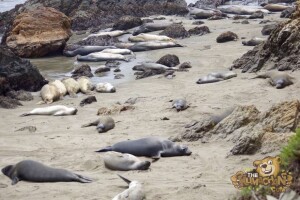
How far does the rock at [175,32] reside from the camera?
18.0 m

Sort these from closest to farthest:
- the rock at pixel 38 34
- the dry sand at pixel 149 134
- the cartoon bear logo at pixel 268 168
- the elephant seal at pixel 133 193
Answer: the cartoon bear logo at pixel 268 168, the elephant seal at pixel 133 193, the dry sand at pixel 149 134, the rock at pixel 38 34

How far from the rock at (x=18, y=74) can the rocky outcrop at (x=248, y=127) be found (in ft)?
18.9

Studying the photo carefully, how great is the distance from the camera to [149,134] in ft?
24.4

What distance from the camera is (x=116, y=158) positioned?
5910 mm

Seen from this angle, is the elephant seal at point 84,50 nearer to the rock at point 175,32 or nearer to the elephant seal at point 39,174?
the rock at point 175,32

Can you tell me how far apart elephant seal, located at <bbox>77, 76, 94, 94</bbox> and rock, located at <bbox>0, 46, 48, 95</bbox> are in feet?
3.45

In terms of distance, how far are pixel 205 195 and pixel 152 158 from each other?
65.2 inches

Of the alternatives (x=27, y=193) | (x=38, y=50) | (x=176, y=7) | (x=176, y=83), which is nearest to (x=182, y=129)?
(x=27, y=193)

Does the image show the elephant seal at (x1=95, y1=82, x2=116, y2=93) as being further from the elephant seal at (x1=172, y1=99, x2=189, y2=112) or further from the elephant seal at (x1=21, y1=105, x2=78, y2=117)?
the elephant seal at (x1=172, y1=99, x2=189, y2=112)

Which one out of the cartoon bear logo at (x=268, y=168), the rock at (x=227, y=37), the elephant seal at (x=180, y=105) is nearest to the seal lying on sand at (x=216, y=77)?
the elephant seal at (x=180, y=105)

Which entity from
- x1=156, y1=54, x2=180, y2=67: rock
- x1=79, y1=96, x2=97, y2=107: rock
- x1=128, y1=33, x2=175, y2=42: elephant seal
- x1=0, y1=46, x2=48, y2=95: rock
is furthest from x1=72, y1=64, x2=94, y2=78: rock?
x1=128, y1=33, x2=175, y2=42: elephant seal

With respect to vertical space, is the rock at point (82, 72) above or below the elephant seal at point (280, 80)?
below

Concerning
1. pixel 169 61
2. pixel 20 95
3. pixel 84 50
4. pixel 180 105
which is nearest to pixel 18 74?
pixel 20 95

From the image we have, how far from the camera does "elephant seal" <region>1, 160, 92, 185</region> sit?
18.0 ft
